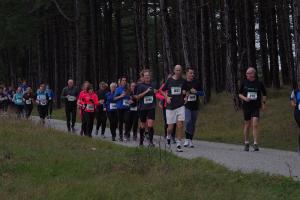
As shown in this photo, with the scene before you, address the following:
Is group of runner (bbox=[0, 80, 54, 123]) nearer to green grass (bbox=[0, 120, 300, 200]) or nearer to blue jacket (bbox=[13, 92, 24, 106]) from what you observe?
blue jacket (bbox=[13, 92, 24, 106])

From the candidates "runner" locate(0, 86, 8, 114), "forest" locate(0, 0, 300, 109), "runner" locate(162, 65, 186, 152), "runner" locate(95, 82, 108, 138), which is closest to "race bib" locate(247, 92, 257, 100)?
"runner" locate(162, 65, 186, 152)

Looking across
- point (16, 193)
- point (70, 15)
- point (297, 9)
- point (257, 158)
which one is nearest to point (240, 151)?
point (257, 158)

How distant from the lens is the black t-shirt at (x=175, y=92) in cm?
1501

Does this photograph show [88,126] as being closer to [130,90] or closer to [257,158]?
[130,90]

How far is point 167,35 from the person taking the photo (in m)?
27.7

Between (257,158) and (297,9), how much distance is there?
23.0 feet

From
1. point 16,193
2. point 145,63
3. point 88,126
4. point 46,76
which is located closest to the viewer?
point 16,193

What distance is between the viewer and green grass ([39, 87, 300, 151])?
19188mm

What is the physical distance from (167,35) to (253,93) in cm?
1270

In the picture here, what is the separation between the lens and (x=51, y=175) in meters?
10.3

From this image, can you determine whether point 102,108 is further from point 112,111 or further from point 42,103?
point 42,103

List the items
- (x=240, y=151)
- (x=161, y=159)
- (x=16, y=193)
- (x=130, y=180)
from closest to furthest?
1. (x=16, y=193)
2. (x=130, y=180)
3. (x=161, y=159)
4. (x=240, y=151)

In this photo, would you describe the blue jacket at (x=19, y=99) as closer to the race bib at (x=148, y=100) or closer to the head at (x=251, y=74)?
the race bib at (x=148, y=100)

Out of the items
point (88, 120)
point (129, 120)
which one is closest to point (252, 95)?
point (129, 120)
